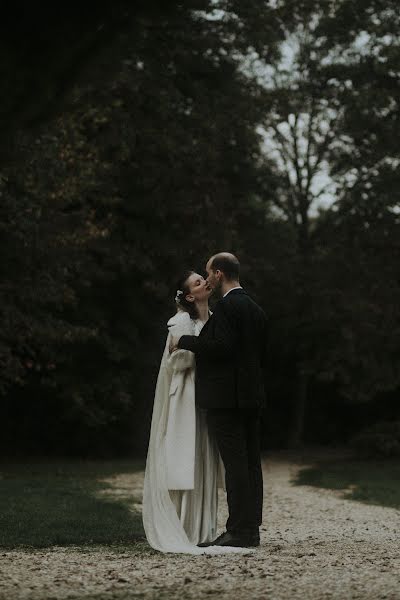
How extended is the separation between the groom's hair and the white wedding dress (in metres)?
0.51

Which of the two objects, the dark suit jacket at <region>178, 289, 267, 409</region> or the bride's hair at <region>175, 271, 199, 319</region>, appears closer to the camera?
the dark suit jacket at <region>178, 289, 267, 409</region>

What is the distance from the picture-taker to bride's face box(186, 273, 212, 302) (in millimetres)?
7695

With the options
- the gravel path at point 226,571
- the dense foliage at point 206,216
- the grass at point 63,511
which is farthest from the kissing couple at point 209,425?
the dense foliage at point 206,216

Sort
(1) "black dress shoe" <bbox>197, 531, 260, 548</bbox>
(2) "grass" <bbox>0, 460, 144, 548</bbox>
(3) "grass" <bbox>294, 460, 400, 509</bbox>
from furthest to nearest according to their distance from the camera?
(3) "grass" <bbox>294, 460, 400, 509</bbox>
(2) "grass" <bbox>0, 460, 144, 548</bbox>
(1) "black dress shoe" <bbox>197, 531, 260, 548</bbox>

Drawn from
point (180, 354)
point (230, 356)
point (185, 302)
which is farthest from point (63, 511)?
point (230, 356)

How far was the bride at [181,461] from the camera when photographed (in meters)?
7.35

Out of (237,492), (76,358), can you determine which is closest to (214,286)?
(237,492)

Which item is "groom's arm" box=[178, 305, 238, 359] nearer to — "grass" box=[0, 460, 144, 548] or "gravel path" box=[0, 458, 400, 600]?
"gravel path" box=[0, 458, 400, 600]

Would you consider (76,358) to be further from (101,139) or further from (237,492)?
(237,492)

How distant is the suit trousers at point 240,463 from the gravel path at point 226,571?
289 mm

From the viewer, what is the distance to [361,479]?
52.5ft

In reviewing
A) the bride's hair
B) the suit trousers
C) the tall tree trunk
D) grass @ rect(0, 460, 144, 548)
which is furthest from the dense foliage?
the suit trousers

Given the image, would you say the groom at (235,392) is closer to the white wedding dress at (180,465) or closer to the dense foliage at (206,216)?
the white wedding dress at (180,465)

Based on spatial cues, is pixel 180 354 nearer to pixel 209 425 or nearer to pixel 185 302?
pixel 185 302
